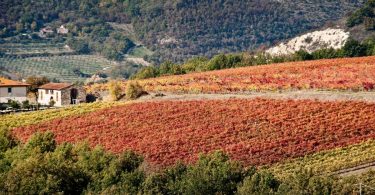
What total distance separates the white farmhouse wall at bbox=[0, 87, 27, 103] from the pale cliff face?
89.7 metres

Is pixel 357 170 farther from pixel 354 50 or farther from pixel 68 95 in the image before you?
pixel 354 50

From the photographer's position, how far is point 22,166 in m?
44.4

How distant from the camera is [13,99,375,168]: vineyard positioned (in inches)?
2019

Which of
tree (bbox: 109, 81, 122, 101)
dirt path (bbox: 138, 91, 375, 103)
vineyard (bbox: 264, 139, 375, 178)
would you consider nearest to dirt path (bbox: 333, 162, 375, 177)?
vineyard (bbox: 264, 139, 375, 178)

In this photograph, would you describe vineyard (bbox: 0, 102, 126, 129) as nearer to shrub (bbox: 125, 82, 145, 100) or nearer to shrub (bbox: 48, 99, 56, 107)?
shrub (bbox: 125, 82, 145, 100)

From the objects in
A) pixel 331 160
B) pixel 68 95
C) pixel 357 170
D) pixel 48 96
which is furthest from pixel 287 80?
pixel 48 96

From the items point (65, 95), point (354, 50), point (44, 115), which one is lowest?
point (65, 95)

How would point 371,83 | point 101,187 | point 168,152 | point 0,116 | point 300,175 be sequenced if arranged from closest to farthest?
point 300,175 → point 101,187 → point 168,152 → point 371,83 → point 0,116

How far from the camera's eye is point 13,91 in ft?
315

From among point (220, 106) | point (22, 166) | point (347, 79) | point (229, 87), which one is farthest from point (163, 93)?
point (22, 166)

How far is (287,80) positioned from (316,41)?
117 meters

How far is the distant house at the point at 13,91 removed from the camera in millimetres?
95125

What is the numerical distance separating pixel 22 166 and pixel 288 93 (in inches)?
1020

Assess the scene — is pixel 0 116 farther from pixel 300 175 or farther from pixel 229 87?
pixel 300 175
